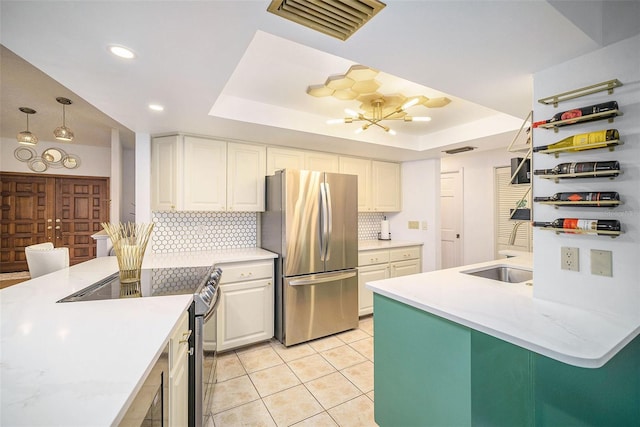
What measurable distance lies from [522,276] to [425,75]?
5.45 ft

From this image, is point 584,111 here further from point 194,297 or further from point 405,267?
point 405,267

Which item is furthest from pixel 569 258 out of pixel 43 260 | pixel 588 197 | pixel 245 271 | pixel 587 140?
pixel 43 260

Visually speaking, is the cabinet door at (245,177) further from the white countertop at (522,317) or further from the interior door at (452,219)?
the interior door at (452,219)

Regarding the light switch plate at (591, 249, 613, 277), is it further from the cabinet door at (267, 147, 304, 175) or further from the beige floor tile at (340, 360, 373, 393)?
the cabinet door at (267, 147, 304, 175)

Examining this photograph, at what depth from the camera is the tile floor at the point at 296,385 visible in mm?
1893

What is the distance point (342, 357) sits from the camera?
8.80 feet

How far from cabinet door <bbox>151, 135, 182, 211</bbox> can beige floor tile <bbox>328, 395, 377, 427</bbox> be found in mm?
2250

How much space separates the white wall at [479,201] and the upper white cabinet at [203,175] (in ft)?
12.1

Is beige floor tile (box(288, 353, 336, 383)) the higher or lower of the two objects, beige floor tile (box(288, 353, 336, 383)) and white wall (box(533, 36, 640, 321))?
the lower

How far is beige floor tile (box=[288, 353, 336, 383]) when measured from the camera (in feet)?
7.82

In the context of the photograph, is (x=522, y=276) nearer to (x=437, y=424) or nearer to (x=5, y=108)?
(x=437, y=424)

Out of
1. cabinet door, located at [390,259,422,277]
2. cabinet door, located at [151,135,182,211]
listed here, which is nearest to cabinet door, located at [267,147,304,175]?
cabinet door, located at [151,135,182,211]

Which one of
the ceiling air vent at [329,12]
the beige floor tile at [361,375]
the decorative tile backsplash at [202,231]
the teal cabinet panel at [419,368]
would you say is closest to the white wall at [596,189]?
the teal cabinet panel at [419,368]

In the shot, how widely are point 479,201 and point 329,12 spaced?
4.58 metres
